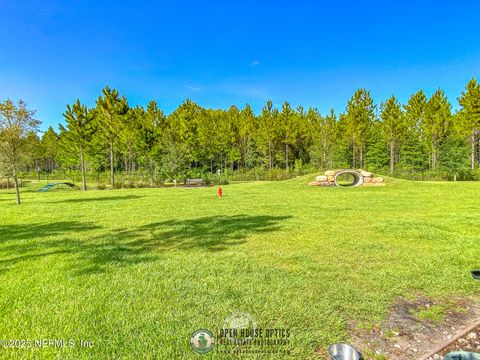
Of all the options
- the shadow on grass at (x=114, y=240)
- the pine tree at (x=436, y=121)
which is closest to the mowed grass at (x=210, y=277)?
the shadow on grass at (x=114, y=240)

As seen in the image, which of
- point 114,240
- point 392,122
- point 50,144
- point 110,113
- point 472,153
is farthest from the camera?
point 50,144

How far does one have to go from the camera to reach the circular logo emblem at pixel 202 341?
85.0 inches

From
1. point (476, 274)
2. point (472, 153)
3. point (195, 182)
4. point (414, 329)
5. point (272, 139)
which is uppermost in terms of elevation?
point (272, 139)

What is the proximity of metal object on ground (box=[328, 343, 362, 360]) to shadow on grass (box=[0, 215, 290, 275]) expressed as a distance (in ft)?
10.0

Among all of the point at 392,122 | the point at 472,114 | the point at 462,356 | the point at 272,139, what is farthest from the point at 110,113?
the point at 472,114

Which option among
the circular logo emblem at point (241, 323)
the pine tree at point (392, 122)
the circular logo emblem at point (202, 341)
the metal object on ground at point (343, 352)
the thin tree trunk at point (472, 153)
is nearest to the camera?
the metal object on ground at point (343, 352)

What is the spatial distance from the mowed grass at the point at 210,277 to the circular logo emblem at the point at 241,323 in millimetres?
68

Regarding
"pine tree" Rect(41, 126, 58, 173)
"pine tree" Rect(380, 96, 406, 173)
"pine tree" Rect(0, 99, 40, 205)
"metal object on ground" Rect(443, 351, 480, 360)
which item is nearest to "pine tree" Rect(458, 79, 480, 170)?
"pine tree" Rect(380, 96, 406, 173)

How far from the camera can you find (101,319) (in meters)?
2.56

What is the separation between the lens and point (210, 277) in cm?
355

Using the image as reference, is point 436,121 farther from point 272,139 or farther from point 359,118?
point 272,139

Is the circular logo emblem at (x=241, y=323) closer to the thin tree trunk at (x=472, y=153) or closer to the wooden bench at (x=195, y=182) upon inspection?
the wooden bench at (x=195, y=182)

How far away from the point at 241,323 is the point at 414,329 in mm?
1598

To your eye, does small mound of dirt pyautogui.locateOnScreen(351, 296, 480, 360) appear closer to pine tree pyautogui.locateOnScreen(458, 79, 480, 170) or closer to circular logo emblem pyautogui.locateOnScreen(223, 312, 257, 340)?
circular logo emblem pyautogui.locateOnScreen(223, 312, 257, 340)
